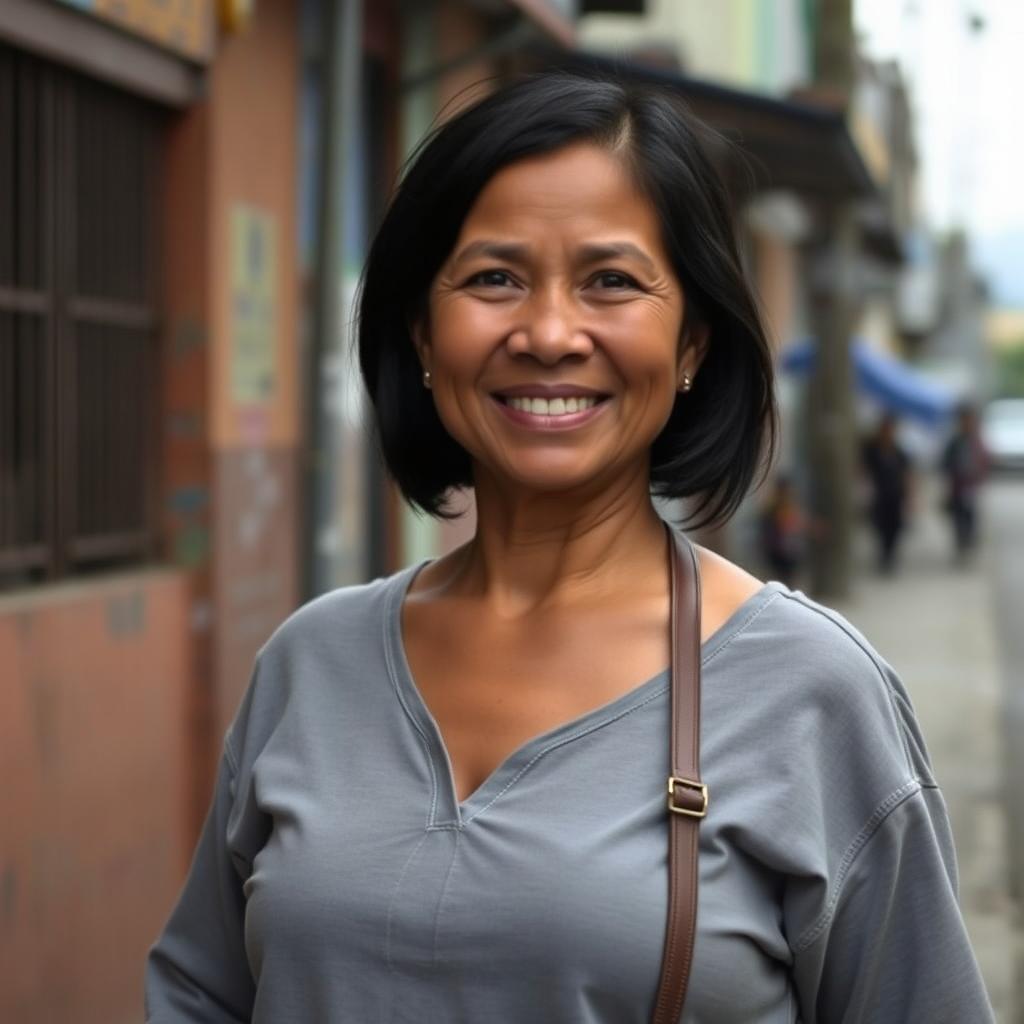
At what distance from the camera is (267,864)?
86.1 inches

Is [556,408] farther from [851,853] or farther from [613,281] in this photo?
[851,853]

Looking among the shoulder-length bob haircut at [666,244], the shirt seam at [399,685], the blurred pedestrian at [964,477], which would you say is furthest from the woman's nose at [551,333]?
the blurred pedestrian at [964,477]

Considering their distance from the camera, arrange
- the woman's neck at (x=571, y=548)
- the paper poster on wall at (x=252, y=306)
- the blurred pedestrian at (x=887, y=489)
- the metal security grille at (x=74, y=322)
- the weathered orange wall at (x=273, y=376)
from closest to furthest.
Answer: the woman's neck at (x=571, y=548) < the metal security grille at (x=74, y=322) < the weathered orange wall at (x=273, y=376) < the paper poster on wall at (x=252, y=306) < the blurred pedestrian at (x=887, y=489)

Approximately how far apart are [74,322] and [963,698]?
319 inches

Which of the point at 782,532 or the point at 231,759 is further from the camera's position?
the point at 782,532

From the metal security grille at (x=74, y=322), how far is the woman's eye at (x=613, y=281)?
3.65 meters

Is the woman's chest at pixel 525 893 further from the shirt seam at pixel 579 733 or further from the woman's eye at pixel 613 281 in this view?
the woman's eye at pixel 613 281

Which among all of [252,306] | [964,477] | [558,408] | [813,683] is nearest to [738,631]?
[813,683]

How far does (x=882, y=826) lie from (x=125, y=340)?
4647mm

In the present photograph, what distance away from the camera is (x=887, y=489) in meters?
21.0

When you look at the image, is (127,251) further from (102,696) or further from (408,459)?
(408,459)

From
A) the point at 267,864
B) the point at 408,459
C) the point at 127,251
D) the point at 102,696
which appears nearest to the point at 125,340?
the point at 127,251

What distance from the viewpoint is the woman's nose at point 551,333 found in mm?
2145

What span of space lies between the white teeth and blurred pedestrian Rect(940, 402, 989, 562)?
20942mm
